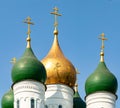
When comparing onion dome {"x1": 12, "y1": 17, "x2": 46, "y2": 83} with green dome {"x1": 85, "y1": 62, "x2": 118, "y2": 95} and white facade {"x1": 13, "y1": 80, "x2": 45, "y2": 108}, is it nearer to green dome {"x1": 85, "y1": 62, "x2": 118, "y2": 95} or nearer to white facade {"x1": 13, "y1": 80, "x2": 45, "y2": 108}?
white facade {"x1": 13, "y1": 80, "x2": 45, "y2": 108}

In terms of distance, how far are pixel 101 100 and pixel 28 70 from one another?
352cm

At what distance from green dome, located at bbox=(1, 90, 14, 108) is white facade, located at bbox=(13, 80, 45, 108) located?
3.56 m

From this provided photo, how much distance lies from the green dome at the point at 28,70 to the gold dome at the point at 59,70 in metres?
1.50

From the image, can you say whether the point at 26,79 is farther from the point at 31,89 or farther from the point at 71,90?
the point at 71,90

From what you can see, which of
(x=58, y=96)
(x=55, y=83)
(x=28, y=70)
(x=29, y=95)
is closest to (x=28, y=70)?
(x=28, y=70)

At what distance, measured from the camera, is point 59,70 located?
A: 3066cm

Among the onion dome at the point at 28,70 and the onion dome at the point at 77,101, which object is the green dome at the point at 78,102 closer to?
the onion dome at the point at 77,101

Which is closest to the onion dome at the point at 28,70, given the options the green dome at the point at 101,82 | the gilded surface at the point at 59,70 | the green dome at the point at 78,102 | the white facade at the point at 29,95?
the white facade at the point at 29,95

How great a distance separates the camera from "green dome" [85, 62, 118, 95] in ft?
98.4

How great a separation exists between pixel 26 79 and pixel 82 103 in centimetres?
418

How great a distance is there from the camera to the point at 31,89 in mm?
28609

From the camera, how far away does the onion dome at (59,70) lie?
30.6m

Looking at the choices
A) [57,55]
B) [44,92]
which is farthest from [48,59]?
[44,92]

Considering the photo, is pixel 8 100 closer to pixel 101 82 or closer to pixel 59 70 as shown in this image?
pixel 59 70
